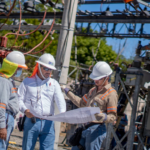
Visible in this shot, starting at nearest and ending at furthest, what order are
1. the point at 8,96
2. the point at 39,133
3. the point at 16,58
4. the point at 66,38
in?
1. the point at 8,96
2. the point at 16,58
3. the point at 39,133
4. the point at 66,38

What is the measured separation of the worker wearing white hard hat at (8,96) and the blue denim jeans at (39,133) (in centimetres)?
36

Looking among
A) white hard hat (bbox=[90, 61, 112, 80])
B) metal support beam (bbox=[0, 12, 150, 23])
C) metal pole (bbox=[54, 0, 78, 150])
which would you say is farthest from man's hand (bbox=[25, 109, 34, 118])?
metal support beam (bbox=[0, 12, 150, 23])

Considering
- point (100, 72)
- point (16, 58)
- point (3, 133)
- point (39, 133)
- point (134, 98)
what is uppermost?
point (16, 58)

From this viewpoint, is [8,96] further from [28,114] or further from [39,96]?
[39,96]

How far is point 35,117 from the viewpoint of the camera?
4.34 metres

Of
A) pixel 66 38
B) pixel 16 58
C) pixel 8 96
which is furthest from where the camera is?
pixel 66 38

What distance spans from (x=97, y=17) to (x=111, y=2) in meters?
2.42

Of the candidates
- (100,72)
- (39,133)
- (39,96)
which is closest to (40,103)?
(39,96)

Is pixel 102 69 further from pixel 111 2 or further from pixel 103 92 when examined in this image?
pixel 111 2

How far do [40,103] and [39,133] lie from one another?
0.46 m

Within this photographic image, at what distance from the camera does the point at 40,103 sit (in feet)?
14.5

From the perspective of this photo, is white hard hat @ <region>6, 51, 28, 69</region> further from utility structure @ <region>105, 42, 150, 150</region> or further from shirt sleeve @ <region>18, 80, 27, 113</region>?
utility structure @ <region>105, 42, 150, 150</region>

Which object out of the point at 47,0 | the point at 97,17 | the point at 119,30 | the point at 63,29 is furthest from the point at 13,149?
the point at 119,30

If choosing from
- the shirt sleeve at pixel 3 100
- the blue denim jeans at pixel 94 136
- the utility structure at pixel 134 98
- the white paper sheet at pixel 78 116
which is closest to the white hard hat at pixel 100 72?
the white paper sheet at pixel 78 116
